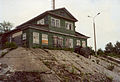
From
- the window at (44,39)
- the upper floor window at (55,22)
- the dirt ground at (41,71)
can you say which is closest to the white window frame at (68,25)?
the upper floor window at (55,22)

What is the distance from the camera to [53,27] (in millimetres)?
23891

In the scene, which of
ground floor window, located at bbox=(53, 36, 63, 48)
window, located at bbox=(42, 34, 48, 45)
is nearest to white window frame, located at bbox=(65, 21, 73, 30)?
ground floor window, located at bbox=(53, 36, 63, 48)

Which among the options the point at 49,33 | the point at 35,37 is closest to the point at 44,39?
the point at 49,33

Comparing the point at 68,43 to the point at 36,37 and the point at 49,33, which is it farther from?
the point at 36,37

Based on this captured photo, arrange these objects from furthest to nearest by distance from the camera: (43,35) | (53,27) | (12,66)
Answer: (53,27)
(43,35)
(12,66)

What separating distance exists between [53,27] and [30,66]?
11881 mm

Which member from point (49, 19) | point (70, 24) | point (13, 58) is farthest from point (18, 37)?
point (70, 24)

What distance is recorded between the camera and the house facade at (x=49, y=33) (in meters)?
20.9

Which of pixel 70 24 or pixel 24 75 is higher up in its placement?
pixel 70 24

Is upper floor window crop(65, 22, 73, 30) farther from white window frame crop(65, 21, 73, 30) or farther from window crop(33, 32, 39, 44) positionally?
window crop(33, 32, 39, 44)

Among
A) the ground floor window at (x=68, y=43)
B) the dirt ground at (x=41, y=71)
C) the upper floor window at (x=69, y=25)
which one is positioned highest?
the upper floor window at (x=69, y=25)

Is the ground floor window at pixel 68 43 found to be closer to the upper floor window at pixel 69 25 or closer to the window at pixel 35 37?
the upper floor window at pixel 69 25

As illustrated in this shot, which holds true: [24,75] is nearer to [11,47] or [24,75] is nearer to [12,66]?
[12,66]

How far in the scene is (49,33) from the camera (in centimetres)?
2303
